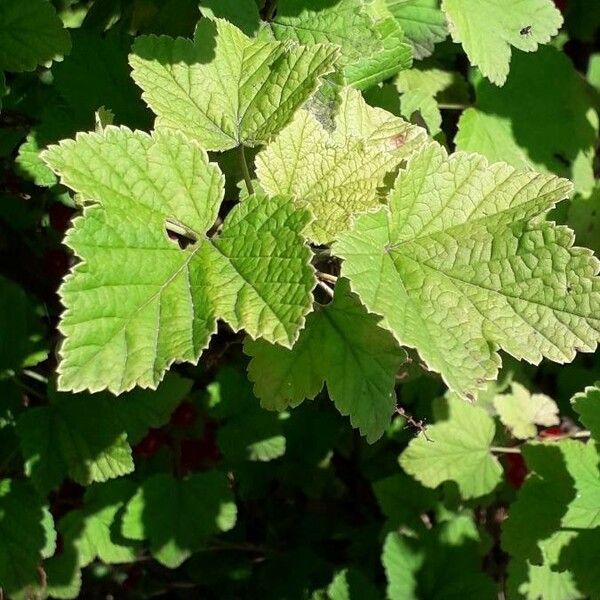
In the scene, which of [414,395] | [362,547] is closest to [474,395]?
[414,395]

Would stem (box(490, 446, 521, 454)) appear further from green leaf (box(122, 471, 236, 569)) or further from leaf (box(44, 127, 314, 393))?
leaf (box(44, 127, 314, 393))

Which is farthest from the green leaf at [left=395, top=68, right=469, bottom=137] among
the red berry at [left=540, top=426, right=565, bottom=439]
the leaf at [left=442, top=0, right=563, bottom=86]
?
the red berry at [left=540, top=426, right=565, bottom=439]

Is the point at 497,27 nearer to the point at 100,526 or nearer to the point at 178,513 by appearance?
the point at 178,513

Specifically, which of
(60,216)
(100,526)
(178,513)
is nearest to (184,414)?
(178,513)

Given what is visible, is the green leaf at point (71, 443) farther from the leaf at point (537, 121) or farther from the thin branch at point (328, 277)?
the leaf at point (537, 121)

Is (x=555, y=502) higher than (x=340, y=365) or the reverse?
the reverse

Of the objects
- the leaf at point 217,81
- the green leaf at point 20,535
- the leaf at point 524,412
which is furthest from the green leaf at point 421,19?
the green leaf at point 20,535

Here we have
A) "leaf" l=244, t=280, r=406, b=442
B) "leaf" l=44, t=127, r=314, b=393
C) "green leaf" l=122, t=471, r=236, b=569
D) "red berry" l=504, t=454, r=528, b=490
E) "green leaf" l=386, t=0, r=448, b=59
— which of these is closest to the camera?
"leaf" l=44, t=127, r=314, b=393
